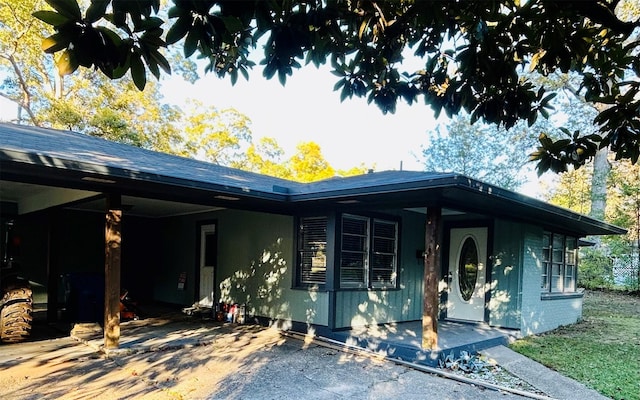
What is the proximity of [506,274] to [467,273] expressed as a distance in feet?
2.40

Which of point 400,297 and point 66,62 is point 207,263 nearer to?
point 400,297

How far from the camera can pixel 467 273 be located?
818 centimetres

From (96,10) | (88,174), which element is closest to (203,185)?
(88,174)

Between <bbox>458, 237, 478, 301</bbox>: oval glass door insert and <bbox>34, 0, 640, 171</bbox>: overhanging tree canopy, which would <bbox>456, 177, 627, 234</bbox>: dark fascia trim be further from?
<bbox>34, 0, 640, 171</bbox>: overhanging tree canopy

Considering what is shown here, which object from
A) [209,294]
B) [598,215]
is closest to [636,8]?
[598,215]

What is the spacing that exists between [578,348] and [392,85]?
600cm

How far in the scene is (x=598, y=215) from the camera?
1656cm

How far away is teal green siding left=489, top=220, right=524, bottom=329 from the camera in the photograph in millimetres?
7504

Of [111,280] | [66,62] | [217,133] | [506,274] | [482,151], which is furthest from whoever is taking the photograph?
[217,133]

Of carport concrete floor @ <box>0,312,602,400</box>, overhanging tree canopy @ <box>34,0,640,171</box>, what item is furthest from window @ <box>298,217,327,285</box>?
overhanging tree canopy @ <box>34,0,640,171</box>

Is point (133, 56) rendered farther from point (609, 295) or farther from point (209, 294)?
point (609, 295)

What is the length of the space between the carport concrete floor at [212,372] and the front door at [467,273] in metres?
1.66

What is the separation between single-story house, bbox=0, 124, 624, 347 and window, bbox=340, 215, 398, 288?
0.03m

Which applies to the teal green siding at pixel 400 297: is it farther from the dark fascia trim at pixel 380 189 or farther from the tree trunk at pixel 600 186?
the tree trunk at pixel 600 186
